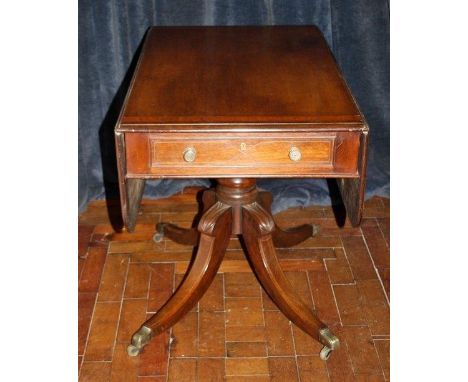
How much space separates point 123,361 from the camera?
79.8 inches

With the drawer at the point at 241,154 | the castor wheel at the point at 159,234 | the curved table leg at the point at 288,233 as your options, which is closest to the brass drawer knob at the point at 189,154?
the drawer at the point at 241,154

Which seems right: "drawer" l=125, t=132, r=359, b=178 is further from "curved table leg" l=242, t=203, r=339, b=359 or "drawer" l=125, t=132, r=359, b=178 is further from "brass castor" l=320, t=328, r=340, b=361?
"brass castor" l=320, t=328, r=340, b=361

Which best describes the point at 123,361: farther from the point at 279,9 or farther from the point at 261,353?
the point at 279,9

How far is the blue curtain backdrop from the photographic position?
252 centimetres

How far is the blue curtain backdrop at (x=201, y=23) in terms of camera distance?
2.52 meters

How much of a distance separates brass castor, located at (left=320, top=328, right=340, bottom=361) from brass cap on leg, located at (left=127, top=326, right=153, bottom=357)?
55 cm

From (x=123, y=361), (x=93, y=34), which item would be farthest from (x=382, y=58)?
(x=123, y=361)

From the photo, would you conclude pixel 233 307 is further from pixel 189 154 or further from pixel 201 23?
pixel 201 23

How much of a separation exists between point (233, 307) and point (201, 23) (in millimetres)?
1132

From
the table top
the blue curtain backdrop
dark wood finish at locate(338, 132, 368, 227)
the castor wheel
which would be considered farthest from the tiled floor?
the table top

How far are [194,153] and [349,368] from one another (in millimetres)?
899

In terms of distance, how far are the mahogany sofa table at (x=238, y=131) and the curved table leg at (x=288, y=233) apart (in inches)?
14.8

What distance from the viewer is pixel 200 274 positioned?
208 cm

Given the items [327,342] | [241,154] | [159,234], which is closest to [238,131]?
[241,154]
